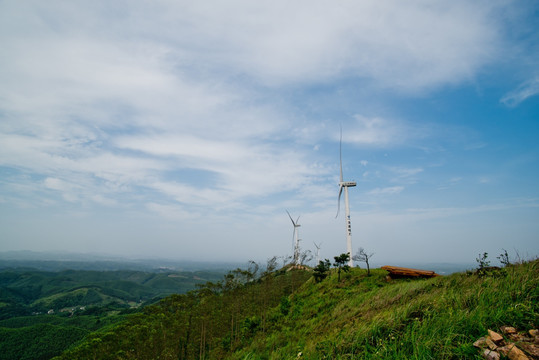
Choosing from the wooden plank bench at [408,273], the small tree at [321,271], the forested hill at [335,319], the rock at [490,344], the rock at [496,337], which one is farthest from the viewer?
the small tree at [321,271]

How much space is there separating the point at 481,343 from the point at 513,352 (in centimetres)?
64

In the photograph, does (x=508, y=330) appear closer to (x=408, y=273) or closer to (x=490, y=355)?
(x=490, y=355)

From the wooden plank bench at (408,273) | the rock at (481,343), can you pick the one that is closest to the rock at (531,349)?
the rock at (481,343)

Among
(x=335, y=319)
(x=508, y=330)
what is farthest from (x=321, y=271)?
(x=508, y=330)

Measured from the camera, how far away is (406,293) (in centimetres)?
1391

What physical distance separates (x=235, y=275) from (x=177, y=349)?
38.9 ft

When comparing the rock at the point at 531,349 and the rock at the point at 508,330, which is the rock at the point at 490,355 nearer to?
the rock at the point at 531,349

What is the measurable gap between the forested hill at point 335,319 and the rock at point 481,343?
0.54 feet

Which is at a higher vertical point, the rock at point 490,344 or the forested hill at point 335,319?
the rock at point 490,344

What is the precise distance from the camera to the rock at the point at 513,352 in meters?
5.09

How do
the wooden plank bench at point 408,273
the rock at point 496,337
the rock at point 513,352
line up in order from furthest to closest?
1. the wooden plank bench at point 408,273
2. the rock at point 496,337
3. the rock at point 513,352

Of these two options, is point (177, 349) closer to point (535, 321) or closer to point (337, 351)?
point (337, 351)

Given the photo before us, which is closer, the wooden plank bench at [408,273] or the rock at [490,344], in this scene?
the rock at [490,344]

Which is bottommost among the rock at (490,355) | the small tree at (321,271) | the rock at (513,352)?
the small tree at (321,271)
